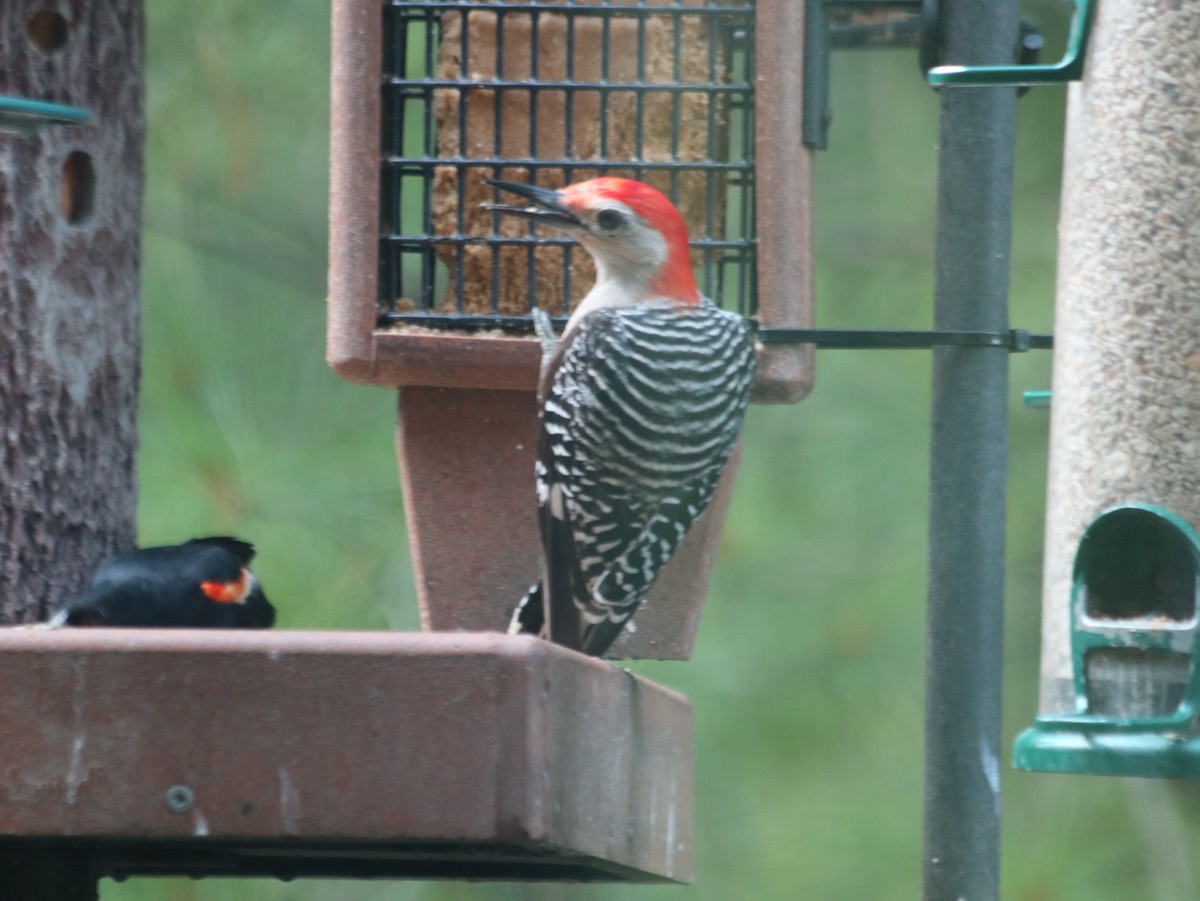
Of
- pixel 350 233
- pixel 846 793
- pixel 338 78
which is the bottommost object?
pixel 846 793

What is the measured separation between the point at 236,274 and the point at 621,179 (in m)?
1.79

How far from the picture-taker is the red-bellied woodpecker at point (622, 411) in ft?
8.54

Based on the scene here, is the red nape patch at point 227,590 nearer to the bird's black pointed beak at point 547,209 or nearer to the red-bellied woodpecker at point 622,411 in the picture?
the red-bellied woodpecker at point 622,411

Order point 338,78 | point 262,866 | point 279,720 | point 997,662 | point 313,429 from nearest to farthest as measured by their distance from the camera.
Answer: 1. point 279,720
2. point 997,662
3. point 262,866
4. point 338,78
5. point 313,429

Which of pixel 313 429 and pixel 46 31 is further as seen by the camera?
pixel 313 429

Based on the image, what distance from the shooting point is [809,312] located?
2684 millimetres

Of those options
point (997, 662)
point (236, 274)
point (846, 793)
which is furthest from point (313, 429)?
point (997, 662)

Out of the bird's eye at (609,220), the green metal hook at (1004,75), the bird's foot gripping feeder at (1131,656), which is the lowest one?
the bird's foot gripping feeder at (1131,656)

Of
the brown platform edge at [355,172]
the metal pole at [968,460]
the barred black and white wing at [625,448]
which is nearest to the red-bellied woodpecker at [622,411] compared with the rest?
the barred black and white wing at [625,448]

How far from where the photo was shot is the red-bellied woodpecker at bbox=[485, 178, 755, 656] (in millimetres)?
2604

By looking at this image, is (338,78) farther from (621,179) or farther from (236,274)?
(236,274)

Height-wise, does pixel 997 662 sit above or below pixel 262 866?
above

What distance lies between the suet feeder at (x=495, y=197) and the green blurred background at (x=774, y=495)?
134 cm

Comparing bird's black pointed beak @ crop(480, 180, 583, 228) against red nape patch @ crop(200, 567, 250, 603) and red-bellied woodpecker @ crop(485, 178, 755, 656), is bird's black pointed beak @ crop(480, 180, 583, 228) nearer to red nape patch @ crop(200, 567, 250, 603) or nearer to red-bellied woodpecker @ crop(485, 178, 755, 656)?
red-bellied woodpecker @ crop(485, 178, 755, 656)
